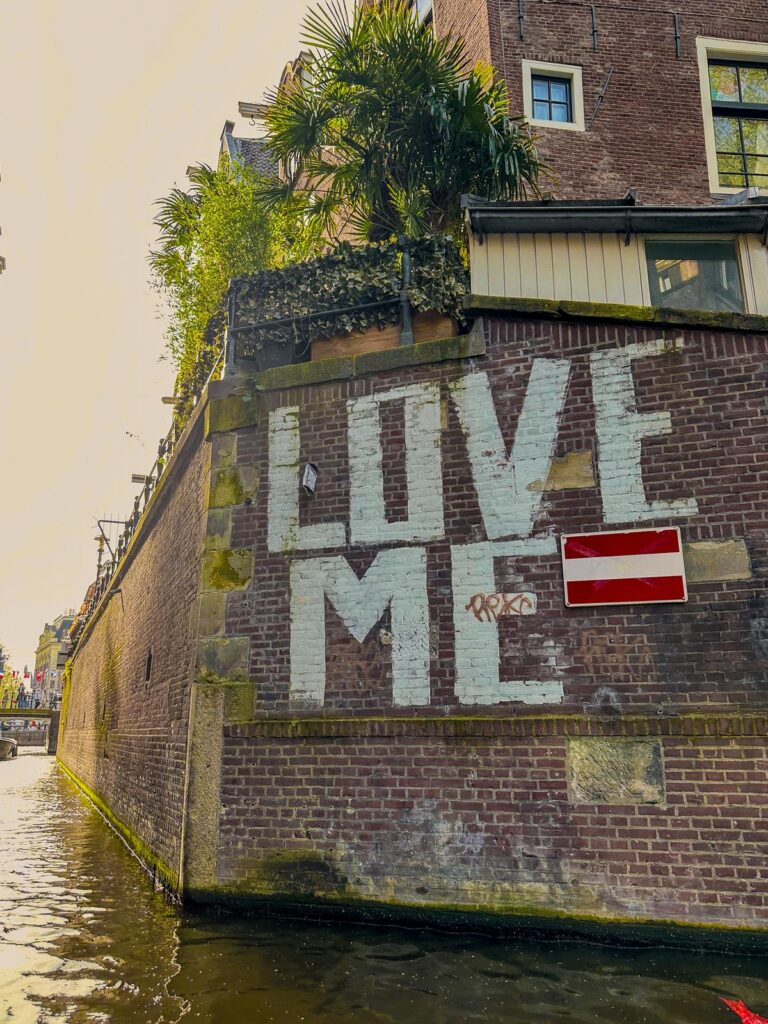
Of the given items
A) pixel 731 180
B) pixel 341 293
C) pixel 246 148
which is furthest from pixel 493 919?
pixel 246 148

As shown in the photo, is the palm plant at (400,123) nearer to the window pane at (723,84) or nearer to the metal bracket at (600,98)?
the metal bracket at (600,98)

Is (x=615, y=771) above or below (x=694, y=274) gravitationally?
below

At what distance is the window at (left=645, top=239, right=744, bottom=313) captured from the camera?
24.1 feet

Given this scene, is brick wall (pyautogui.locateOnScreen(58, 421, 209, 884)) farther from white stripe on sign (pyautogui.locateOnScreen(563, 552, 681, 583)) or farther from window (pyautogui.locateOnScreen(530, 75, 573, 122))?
window (pyautogui.locateOnScreen(530, 75, 573, 122))

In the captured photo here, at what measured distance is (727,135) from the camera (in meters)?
12.2

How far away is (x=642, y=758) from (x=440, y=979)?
7.03 ft

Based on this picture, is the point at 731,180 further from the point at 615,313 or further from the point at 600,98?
the point at 615,313

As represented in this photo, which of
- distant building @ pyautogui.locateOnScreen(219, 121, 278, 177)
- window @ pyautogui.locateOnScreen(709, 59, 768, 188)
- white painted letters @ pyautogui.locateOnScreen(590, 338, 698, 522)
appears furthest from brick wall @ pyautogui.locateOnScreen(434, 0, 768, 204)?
distant building @ pyautogui.locateOnScreen(219, 121, 278, 177)

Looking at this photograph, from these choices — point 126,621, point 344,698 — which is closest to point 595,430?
point 344,698

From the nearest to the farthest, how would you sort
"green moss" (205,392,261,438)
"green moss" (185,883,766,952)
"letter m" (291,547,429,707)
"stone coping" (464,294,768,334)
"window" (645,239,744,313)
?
"green moss" (185,883,766,952)
"stone coping" (464,294,768,334)
"letter m" (291,547,429,707)
"window" (645,239,744,313)
"green moss" (205,392,261,438)

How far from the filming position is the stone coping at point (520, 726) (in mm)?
5535

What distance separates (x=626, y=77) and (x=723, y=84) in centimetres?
166

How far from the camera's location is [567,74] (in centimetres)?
1217

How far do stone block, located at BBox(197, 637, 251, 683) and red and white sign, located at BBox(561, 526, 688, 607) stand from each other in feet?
9.92
